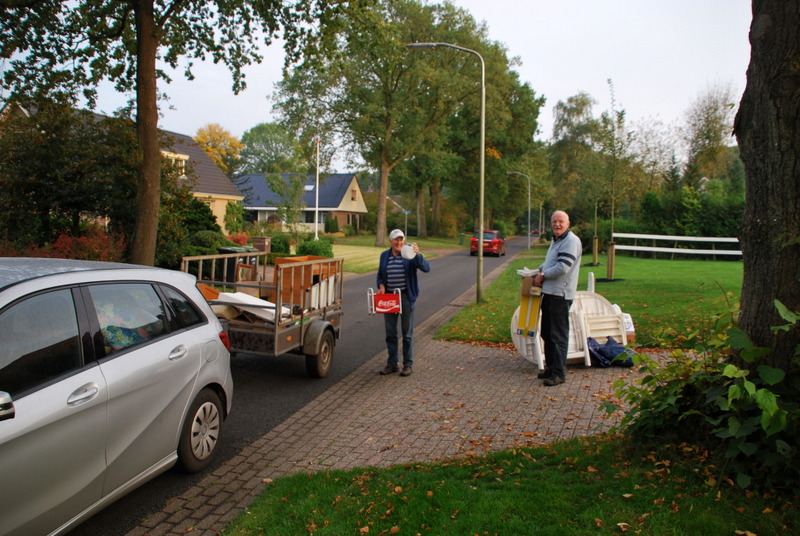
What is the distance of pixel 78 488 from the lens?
10.5ft

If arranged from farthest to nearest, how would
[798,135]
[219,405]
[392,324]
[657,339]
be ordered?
[392,324] < [219,405] < [657,339] < [798,135]

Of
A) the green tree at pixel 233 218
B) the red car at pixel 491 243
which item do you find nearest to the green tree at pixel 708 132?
the red car at pixel 491 243

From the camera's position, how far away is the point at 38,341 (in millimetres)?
3141

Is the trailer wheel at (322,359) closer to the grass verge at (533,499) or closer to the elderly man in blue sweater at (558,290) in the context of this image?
the elderly man in blue sweater at (558,290)

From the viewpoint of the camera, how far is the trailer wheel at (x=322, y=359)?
7.38 m

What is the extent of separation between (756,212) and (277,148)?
10713 cm

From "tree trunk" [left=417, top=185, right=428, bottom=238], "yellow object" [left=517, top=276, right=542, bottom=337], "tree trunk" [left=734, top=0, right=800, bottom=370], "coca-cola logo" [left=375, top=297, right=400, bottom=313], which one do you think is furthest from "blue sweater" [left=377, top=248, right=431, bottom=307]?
"tree trunk" [left=417, top=185, right=428, bottom=238]

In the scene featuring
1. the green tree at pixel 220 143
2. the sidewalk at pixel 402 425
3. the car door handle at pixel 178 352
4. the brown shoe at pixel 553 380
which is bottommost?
the sidewalk at pixel 402 425

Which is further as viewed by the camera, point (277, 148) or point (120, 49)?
point (277, 148)

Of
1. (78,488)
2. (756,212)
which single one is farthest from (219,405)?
(756,212)

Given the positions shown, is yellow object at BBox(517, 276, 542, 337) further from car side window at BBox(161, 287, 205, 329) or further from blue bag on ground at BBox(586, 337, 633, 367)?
car side window at BBox(161, 287, 205, 329)

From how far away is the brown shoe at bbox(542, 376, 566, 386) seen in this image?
696 centimetres

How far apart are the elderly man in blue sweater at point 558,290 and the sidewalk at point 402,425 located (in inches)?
11.5

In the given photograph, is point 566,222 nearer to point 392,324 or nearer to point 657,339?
point 392,324
